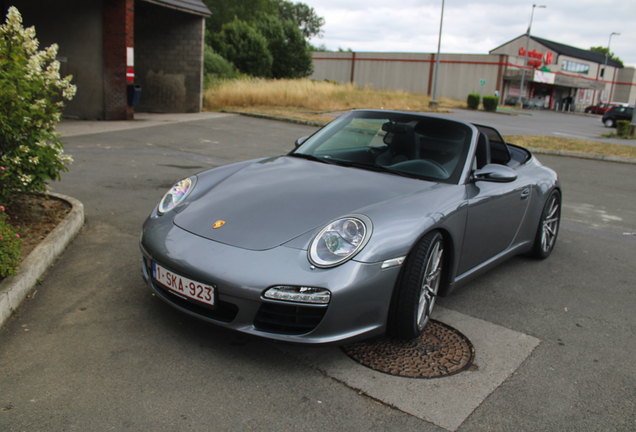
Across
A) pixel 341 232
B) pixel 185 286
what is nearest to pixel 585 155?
pixel 341 232

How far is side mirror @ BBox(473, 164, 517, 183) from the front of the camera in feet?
11.9

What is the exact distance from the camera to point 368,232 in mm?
2824

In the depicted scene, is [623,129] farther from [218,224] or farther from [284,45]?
[284,45]

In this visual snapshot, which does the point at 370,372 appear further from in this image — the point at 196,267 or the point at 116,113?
the point at 116,113

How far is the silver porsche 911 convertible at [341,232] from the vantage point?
2.63 m

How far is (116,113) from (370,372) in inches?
559

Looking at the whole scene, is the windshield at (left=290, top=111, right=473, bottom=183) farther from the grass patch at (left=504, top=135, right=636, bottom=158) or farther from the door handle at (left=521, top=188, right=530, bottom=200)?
the grass patch at (left=504, top=135, right=636, bottom=158)

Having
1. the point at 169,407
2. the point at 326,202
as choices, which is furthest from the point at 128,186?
the point at 169,407

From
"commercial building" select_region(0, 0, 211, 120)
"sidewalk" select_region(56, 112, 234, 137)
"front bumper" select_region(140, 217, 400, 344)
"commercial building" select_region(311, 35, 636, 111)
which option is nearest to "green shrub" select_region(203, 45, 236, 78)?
"sidewalk" select_region(56, 112, 234, 137)

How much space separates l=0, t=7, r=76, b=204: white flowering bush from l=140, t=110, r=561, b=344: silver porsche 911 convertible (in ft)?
5.07

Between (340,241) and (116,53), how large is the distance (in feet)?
45.9

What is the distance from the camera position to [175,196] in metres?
3.52

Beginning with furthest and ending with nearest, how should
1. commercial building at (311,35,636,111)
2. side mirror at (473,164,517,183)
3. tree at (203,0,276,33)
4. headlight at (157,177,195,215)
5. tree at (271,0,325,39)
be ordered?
1. tree at (271,0,325,39)
2. tree at (203,0,276,33)
3. commercial building at (311,35,636,111)
4. side mirror at (473,164,517,183)
5. headlight at (157,177,195,215)

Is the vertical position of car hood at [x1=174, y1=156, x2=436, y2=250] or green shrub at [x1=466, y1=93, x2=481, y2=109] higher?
green shrub at [x1=466, y1=93, x2=481, y2=109]
